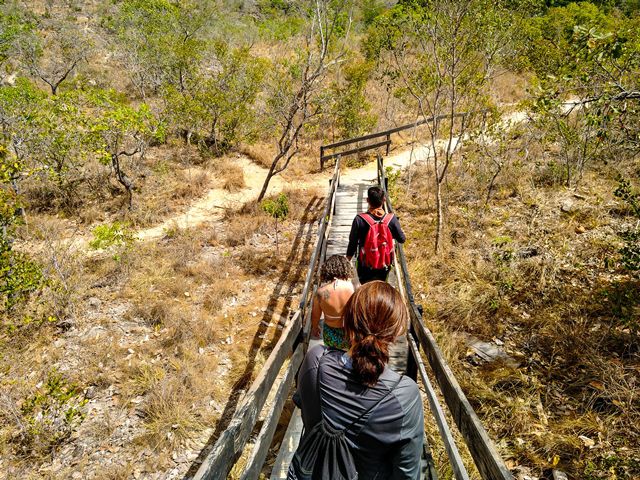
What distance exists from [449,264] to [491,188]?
138 inches

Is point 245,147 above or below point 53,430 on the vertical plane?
above

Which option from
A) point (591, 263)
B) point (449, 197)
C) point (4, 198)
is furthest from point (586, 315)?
point (4, 198)

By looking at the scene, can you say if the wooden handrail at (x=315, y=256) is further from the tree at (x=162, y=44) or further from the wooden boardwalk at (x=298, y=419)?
the tree at (x=162, y=44)

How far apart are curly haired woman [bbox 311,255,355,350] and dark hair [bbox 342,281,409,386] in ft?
4.64


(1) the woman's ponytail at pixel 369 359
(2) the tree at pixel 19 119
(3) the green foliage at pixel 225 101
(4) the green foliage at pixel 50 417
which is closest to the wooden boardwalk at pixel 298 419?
(1) the woman's ponytail at pixel 369 359

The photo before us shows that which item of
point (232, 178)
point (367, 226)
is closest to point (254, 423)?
point (367, 226)

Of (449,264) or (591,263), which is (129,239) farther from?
(591,263)

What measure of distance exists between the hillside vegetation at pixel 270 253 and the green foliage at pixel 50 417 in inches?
1.4

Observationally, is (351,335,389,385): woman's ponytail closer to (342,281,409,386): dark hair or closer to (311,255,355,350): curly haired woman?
(342,281,409,386): dark hair

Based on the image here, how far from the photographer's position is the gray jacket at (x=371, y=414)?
5.80 feet

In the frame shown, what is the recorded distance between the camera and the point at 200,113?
14.6 metres

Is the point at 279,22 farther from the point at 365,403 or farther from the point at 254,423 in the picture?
the point at 365,403

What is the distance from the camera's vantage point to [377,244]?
466 cm

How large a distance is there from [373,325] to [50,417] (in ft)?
18.2
